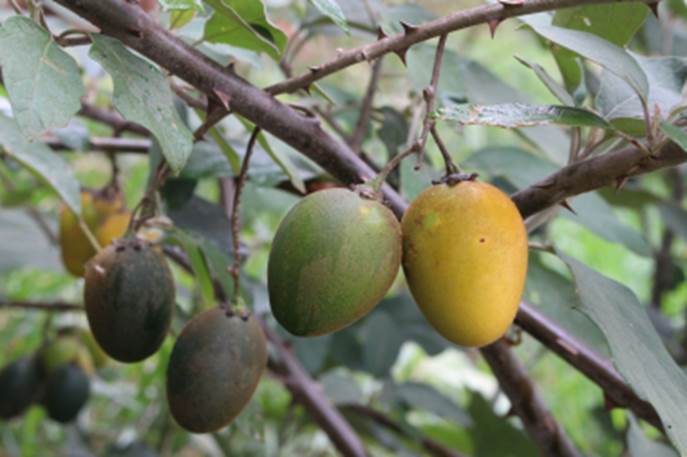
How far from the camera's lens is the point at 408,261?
62 cm

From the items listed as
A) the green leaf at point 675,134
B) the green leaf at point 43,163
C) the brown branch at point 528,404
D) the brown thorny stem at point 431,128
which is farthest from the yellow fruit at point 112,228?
the green leaf at point 675,134

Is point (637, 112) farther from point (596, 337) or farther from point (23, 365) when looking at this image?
point (23, 365)

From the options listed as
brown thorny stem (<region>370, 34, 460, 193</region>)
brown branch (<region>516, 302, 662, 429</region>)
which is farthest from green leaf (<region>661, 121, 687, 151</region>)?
brown branch (<region>516, 302, 662, 429</region>)

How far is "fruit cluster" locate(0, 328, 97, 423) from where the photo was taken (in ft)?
4.41

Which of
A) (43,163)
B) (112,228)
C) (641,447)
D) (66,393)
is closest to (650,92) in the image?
(641,447)

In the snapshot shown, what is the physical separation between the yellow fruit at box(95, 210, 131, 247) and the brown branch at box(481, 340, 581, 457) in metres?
0.42

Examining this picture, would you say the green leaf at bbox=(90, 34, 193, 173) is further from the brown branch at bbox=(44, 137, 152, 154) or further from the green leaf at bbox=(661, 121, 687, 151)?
the brown branch at bbox=(44, 137, 152, 154)

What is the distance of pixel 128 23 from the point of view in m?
0.64

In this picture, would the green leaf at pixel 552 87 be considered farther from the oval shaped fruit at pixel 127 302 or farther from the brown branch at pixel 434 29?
the oval shaped fruit at pixel 127 302

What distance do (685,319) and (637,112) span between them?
3.41 feet

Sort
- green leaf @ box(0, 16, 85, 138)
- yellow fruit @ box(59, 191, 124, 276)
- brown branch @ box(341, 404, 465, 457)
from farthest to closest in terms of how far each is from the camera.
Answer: brown branch @ box(341, 404, 465, 457), yellow fruit @ box(59, 191, 124, 276), green leaf @ box(0, 16, 85, 138)

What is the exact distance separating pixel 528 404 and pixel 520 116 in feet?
1.46

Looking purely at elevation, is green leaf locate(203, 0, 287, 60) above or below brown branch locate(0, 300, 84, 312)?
above

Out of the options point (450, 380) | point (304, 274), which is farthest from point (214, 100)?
point (450, 380)
